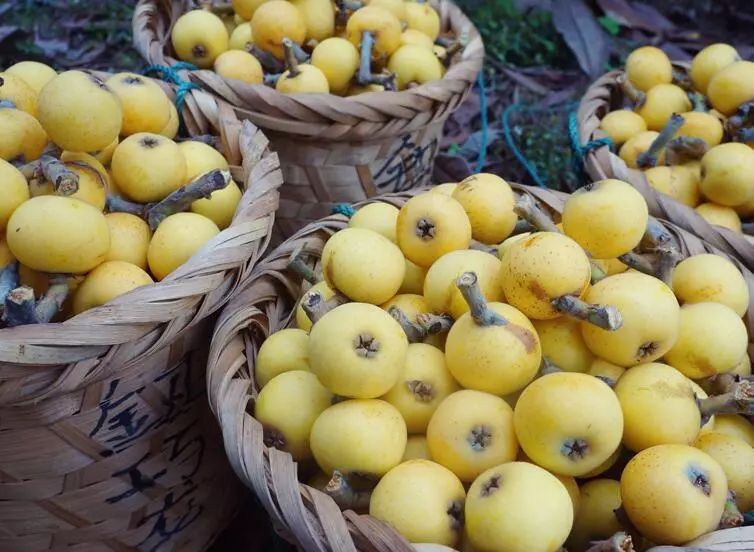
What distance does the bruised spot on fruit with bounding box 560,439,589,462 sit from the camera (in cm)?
113

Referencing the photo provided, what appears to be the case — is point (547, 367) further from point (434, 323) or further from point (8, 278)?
point (8, 278)

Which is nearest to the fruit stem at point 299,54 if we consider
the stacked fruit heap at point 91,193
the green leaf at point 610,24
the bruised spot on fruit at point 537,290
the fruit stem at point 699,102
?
the stacked fruit heap at point 91,193

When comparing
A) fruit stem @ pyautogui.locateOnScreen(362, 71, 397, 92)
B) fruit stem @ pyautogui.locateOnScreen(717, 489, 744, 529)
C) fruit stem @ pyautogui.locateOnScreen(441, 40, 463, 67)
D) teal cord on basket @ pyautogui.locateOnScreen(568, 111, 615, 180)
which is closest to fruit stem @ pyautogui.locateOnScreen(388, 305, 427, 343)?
fruit stem @ pyautogui.locateOnScreen(717, 489, 744, 529)

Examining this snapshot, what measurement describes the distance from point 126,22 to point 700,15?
3312mm

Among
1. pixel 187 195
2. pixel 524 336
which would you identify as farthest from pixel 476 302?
pixel 187 195

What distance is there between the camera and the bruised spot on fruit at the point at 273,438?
4.17 ft

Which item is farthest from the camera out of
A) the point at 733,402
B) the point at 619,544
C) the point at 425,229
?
the point at 425,229

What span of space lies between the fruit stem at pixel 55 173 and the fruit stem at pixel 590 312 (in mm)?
908

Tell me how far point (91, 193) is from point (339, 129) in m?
0.75

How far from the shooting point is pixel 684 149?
6.97ft

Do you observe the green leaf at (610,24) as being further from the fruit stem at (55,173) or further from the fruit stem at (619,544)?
the fruit stem at (619,544)

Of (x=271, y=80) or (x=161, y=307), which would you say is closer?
(x=161, y=307)

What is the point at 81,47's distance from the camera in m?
3.80

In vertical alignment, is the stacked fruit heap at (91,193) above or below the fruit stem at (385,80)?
above
